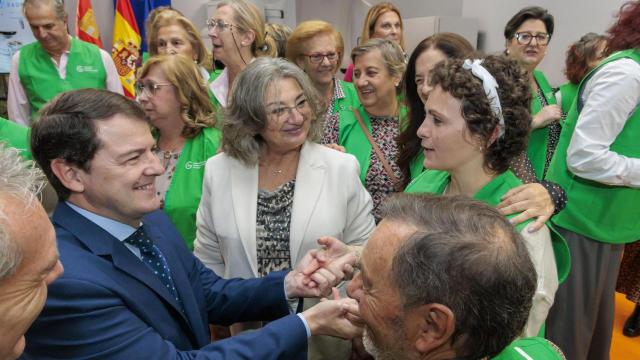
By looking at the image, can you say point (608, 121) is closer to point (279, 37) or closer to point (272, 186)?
point (272, 186)

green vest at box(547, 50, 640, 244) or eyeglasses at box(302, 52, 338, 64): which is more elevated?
eyeglasses at box(302, 52, 338, 64)

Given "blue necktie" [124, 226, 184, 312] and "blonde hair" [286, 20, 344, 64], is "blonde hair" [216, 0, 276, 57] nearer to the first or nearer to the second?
"blonde hair" [286, 20, 344, 64]

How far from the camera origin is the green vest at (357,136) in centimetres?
259

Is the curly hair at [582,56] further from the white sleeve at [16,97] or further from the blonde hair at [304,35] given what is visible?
the white sleeve at [16,97]

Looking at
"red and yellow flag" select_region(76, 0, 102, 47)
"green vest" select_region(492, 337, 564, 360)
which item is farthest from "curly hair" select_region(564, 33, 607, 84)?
"red and yellow flag" select_region(76, 0, 102, 47)

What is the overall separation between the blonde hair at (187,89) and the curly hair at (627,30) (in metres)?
2.03

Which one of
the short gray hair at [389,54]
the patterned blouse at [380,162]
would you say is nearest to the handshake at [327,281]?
the patterned blouse at [380,162]

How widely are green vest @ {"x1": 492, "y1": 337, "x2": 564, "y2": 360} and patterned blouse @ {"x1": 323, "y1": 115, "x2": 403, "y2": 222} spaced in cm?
128

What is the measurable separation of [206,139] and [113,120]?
44.7 inches

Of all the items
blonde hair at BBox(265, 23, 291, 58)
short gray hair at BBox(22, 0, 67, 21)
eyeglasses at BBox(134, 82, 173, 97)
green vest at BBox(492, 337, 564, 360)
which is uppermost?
short gray hair at BBox(22, 0, 67, 21)

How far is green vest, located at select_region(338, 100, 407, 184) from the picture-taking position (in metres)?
2.59

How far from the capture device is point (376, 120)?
9.04 feet

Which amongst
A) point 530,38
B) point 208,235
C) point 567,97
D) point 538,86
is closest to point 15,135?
point 208,235

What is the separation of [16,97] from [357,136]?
310 cm
